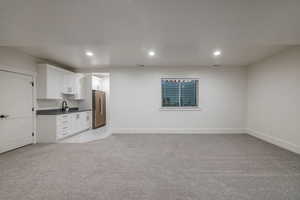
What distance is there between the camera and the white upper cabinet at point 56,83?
14.6ft

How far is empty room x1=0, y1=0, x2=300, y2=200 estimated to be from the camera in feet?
6.49

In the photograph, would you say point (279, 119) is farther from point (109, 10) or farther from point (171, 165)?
point (109, 10)

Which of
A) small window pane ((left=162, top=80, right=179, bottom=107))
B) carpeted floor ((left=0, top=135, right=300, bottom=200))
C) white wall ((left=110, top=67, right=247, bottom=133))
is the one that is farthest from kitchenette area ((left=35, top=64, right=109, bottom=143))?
small window pane ((left=162, top=80, right=179, bottom=107))

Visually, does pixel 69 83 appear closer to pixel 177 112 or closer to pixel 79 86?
pixel 79 86

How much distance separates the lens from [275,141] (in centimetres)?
412

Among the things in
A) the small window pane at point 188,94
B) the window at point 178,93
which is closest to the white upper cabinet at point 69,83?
the window at point 178,93

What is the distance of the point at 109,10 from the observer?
1.88 metres

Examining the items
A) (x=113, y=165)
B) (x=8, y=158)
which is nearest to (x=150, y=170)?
(x=113, y=165)

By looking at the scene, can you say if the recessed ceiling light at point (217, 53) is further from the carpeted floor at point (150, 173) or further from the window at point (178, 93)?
the carpeted floor at point (150, 173)

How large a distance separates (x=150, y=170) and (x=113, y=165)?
0.75 meters

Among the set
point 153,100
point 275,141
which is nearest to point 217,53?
point 153,100

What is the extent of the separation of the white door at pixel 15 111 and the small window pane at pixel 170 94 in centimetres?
431

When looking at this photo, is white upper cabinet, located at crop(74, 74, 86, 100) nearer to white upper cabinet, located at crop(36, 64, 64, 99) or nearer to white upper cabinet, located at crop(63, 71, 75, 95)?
white upper cabinet, located at crop(63, 71, 75, 95)

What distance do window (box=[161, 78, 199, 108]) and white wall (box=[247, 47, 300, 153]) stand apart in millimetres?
2021
